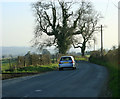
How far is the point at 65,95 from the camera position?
11.7 m

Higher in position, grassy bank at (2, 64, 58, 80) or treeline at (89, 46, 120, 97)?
treeline at (89, 46, 120, 97)

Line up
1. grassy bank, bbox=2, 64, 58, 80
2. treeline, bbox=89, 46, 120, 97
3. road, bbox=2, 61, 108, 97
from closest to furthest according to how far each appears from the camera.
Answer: treeline, bbox=89, 46, 120, 97 → road, bbox=2, 61, 108, 97 → grassy bank, bbox=2, 64, 58, 80

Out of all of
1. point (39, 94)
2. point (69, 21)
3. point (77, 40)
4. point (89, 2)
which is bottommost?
point (39, 94)

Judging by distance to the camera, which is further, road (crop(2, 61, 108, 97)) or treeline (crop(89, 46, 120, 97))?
road (crop(2, 61, 108, 97))

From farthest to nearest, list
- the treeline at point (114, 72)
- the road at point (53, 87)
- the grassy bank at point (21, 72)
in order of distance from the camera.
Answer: the grassy bank at point (21, 72), the road at point (53, 87), the treeline at point (114, 72)

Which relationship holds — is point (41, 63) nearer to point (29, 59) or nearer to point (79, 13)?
point (29, 59)

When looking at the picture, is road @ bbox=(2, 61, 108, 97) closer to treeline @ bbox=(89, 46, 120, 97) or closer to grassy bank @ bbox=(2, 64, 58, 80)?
treeline @ bbox=(89, 46, 120, 97)

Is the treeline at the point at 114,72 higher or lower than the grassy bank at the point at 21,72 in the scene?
higher

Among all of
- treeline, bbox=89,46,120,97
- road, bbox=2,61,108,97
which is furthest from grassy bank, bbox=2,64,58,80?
treeline, bbox=89,46,120,97

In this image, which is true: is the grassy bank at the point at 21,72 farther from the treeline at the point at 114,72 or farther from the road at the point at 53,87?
the treeline at the point at 114,72

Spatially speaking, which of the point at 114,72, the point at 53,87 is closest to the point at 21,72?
the point at 114,72

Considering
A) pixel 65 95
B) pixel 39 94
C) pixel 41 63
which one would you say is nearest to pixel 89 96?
pixel 65 95

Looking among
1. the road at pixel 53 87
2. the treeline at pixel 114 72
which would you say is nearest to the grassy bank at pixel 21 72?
the road at pixel 53 87

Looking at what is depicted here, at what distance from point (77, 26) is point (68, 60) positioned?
117 feet
